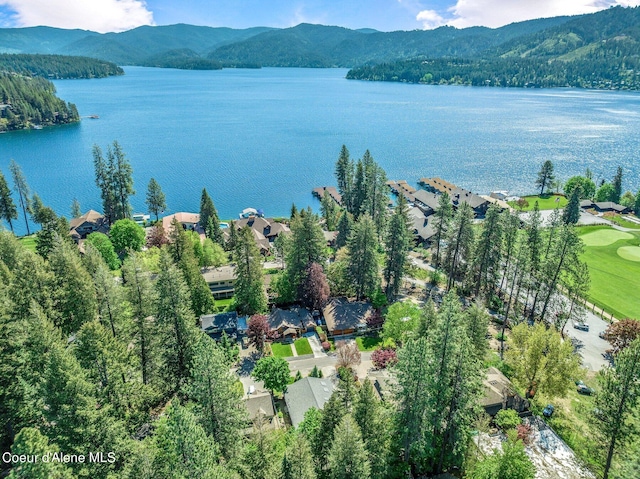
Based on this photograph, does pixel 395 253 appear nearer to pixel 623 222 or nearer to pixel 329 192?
pixel 329 192

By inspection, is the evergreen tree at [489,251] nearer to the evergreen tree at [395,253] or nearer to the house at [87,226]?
the evergreen tree at [395,253]

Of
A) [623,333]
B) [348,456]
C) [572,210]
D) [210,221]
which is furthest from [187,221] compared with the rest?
[572,210]

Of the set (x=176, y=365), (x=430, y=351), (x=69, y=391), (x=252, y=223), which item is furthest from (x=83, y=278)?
(x=252, y=223)

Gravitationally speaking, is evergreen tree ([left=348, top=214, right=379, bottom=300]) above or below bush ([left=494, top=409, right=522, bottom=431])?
above

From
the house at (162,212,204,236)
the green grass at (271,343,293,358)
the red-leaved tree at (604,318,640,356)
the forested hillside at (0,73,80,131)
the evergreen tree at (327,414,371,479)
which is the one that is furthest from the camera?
the forested hillside at (0,73,80,131)

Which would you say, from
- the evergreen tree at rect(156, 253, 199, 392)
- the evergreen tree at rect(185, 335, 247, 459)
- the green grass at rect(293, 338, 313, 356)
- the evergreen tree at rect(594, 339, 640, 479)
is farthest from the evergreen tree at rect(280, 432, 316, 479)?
Result: the green grass at rect(293, 338, 313, 356)

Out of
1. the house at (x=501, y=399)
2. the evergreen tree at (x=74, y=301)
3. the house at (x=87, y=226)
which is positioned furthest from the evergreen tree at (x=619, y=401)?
the house at (x=87, y=226)

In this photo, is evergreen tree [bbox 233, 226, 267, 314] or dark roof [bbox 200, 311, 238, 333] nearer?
dark roof [bbox 200, 311, 238, 333]

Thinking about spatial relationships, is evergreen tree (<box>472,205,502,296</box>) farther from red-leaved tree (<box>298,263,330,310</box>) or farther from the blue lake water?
the blue lake water
